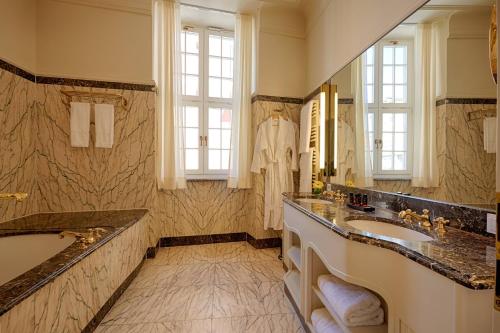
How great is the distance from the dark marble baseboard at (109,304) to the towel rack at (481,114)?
8.77ft

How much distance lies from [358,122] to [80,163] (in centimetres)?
311

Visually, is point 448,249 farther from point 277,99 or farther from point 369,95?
point 277,99

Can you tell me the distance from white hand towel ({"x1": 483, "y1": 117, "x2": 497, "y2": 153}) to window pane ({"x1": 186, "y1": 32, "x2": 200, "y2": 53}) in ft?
11.9

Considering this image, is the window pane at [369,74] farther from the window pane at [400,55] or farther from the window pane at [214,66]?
the window pane at [214,66]

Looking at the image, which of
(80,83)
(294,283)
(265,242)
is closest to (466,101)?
(294,283)

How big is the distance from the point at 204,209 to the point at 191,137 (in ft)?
3.70

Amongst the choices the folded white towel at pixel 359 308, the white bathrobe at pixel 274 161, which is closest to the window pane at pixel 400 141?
the folded white towel at pixel 359 308

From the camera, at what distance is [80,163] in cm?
285

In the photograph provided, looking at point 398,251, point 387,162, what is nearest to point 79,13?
point 387,162

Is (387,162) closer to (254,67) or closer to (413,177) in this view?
(413,177)

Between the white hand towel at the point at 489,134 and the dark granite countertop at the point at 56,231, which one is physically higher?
the white hand towel at the point at 489,134

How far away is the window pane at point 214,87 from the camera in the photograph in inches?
149

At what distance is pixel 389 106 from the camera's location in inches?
71.1

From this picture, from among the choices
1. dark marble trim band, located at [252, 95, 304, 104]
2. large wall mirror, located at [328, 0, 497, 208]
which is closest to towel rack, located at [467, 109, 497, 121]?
large wall mirror, located at [328, 0, 497, 208]
